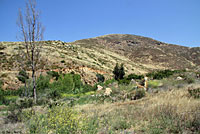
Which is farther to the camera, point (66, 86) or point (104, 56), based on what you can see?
point (104, 56)

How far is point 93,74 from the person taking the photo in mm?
25047

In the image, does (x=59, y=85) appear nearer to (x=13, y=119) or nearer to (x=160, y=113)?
(x=13, y=119)

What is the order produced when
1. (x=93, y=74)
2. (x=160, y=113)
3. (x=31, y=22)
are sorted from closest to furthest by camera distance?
(x=160, y=113)
(x=31, y=22)
(x=93, y=74)

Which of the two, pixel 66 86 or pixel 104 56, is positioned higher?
pixel 104 56

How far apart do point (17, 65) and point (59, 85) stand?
12443 millimetres

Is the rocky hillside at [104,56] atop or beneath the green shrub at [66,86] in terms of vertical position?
atop

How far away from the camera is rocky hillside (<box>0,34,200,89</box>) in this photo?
23.9 metres

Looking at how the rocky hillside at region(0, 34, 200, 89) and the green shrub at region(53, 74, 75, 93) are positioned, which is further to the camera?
the rocky hillside at region(0, 34, 200, 89)

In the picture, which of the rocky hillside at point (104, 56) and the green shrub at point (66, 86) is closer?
the green shrub at point (66, 86)

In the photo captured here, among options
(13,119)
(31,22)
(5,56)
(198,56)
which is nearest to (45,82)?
(31,22)

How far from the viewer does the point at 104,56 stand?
1764 inches

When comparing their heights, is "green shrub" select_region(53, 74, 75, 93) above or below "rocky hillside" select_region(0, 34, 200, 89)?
below

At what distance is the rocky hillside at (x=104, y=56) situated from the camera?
23922 millimetres

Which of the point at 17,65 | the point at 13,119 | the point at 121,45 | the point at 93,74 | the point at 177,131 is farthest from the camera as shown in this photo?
the point at 121,45
